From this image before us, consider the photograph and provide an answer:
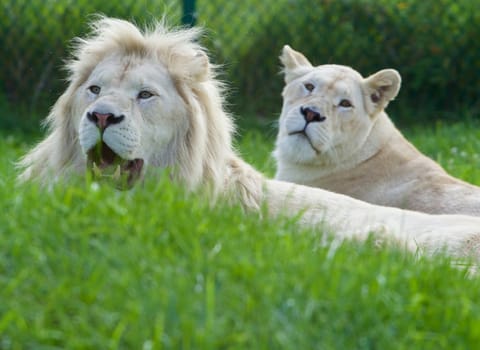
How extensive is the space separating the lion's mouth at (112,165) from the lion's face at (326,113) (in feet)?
8.43

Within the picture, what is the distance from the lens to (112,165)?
469cm

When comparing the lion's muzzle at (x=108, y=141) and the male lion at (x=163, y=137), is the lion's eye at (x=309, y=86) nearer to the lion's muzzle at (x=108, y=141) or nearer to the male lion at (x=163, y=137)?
the male lion at (x=163, y=137)

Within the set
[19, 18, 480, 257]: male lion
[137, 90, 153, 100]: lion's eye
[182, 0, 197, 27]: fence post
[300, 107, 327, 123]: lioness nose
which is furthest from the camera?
[182, 0, 197, 27]: fence post

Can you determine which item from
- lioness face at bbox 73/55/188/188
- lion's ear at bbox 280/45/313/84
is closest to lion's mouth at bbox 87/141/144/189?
lioness face at bbox 73/55/188/188

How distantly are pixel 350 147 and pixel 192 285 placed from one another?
13.5 ft

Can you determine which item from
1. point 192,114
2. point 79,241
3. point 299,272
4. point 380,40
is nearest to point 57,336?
point 79,241

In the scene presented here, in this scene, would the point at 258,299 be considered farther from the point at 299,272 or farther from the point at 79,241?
the point at 79,241

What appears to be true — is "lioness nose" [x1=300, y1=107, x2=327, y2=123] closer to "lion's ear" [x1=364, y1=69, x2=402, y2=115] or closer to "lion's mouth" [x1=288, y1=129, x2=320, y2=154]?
"lion's mouth" [x1=288, y1=129, x2=320, y2=154]

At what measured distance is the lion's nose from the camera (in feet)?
14.8

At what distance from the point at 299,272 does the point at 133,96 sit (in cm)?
154

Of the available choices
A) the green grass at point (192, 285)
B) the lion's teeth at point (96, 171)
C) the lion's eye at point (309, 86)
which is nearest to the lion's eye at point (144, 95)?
the lion's teeth at point (96, 171)

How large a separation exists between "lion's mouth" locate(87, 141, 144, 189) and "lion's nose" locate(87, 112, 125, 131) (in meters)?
0.09

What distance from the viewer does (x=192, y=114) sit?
493cm

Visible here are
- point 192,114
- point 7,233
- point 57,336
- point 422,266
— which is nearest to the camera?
point 57,336
